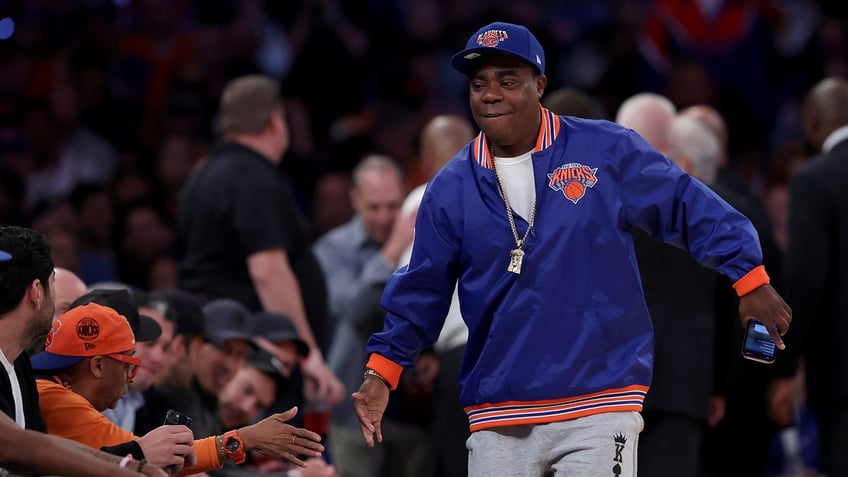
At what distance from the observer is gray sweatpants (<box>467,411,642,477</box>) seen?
15.8 ft

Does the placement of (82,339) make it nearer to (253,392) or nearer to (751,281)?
(253,392)

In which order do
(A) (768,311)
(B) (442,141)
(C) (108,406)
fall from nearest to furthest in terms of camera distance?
(A) (768,311)
(C) (108,406)
(B) (442,141)

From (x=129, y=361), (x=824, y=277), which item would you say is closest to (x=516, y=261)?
(x=129, y=361)

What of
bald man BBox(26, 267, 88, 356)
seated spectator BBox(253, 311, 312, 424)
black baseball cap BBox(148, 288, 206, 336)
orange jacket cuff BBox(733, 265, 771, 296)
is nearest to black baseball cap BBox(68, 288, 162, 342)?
bald man BBox(26, 267, 88, 356)

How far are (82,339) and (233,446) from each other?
2.30 ft

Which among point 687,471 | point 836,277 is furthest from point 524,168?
point 836,277

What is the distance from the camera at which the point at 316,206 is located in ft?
36.1

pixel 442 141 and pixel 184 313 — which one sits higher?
pixel 442 141

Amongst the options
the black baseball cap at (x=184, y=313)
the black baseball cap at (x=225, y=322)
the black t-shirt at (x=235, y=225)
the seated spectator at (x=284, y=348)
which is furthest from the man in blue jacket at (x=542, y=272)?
the black t-shirt at (x=235, y=225)

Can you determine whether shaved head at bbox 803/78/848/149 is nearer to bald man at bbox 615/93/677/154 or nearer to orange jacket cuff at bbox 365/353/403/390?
bald man at bbox 615/93/677/154

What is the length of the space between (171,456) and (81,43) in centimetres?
750

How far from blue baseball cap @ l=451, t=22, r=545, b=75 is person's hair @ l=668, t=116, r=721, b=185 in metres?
2.28

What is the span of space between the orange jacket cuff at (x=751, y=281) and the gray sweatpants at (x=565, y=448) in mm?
515

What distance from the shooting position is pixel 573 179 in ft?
16.4
